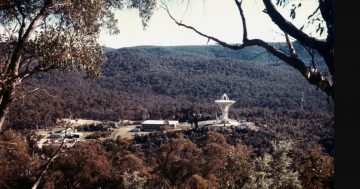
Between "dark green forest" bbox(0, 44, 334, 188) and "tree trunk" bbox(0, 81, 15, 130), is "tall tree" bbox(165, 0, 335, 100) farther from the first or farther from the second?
"tree trunk" bbox(0, 81, 15, 130)

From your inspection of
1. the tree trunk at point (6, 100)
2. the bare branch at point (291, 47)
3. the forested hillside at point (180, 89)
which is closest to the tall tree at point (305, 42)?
the bare branch at point (291, 47)

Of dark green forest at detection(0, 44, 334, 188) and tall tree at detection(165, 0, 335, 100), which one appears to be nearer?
tall tree at detection(165, 0, 335, 100)

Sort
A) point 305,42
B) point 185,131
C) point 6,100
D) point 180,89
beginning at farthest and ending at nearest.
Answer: point 180,89
point 185,131
point 6,100
point 305,42

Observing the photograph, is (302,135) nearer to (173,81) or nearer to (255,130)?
(255,130)

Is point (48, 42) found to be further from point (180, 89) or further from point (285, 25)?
point (180, 89)

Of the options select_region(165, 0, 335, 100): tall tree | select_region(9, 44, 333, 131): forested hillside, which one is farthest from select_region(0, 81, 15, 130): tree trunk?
select_region(9, 44, 333, 131): forested hillside

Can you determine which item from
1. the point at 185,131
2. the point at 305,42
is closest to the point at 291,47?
the point at 305,42

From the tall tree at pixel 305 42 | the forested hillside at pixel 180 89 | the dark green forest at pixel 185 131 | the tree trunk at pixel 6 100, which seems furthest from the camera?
the forested hillside at pixel 180 89

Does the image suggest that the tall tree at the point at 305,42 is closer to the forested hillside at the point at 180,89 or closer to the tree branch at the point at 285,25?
the tree branch at the point at 285,25

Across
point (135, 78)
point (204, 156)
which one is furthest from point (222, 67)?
point (204, 156)
